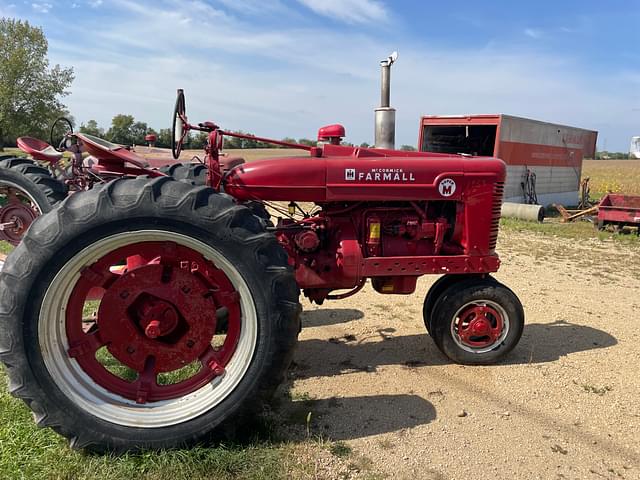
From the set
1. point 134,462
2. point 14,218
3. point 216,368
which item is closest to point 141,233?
point 216,368

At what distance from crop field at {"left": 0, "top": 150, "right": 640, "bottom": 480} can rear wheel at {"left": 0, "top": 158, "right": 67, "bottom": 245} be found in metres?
3.46

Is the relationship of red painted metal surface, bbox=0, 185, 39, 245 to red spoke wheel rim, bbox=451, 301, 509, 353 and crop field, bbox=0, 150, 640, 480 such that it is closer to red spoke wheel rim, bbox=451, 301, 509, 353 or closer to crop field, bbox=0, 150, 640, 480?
crop field, bbox=0, 150, 640, 480

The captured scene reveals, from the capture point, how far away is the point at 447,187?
343 cm

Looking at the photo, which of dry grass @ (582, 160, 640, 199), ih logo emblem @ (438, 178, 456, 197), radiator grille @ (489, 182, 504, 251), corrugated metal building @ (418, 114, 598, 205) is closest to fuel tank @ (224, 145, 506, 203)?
ih logo emblem @ (438, 178, 456, 197)

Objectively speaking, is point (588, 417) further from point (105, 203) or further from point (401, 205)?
point (105, 203)

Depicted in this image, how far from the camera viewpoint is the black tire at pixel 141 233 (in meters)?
2.13

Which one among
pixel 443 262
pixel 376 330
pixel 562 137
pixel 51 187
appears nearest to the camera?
pixel 443 262

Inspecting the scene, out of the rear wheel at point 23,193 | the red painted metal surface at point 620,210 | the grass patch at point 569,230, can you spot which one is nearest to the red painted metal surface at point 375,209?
the rear wheel at point 23,193

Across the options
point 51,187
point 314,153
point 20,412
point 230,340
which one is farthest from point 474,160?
point 51,187

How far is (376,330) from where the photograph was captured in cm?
425

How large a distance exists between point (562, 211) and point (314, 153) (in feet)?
34.7

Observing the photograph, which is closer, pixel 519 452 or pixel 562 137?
pixel 519 452

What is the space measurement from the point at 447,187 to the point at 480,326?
3.46 ft

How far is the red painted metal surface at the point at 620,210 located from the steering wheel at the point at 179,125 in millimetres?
9577
